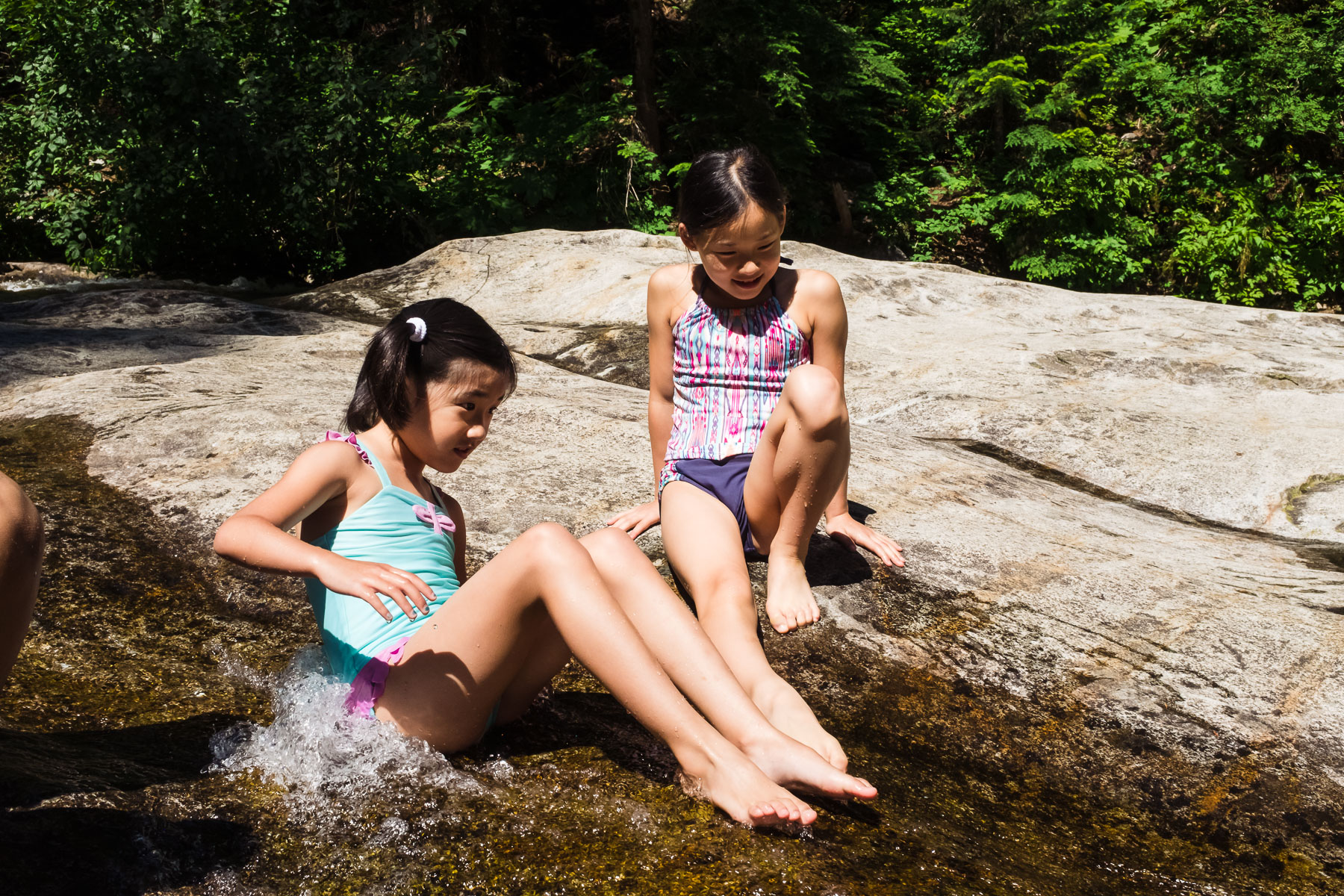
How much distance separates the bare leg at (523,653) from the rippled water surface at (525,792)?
0.26 feet

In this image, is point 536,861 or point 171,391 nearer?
point 536,861

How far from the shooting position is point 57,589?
265 cm

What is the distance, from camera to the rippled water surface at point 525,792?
65.6 inches

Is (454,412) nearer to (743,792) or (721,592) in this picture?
(721,592)

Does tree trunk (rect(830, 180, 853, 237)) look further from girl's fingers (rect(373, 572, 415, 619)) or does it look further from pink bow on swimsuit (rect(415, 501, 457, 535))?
girl's fingers (rect(373, 572, 415, 619))

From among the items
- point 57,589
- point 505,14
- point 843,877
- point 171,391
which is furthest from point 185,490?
point 505,14

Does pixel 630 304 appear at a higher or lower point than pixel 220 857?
higher

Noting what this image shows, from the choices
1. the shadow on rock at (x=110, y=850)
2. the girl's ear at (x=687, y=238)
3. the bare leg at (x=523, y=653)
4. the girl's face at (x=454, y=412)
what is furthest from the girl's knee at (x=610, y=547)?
the girl's ear at (x=687, y=238)

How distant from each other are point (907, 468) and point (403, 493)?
2.20 metres

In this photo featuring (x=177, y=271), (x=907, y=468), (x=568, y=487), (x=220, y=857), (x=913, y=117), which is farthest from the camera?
(x=913, y=117)

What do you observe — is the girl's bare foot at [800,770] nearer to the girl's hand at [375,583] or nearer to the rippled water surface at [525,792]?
the rippled water surface at [525,792]

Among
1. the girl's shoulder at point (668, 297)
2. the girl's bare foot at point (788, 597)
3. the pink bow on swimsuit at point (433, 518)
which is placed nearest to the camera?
the pink bow on swimsuit at point (433, 518)

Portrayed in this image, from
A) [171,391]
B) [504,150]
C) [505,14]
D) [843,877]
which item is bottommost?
[843,877]

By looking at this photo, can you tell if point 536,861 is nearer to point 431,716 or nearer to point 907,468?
point 431,716
